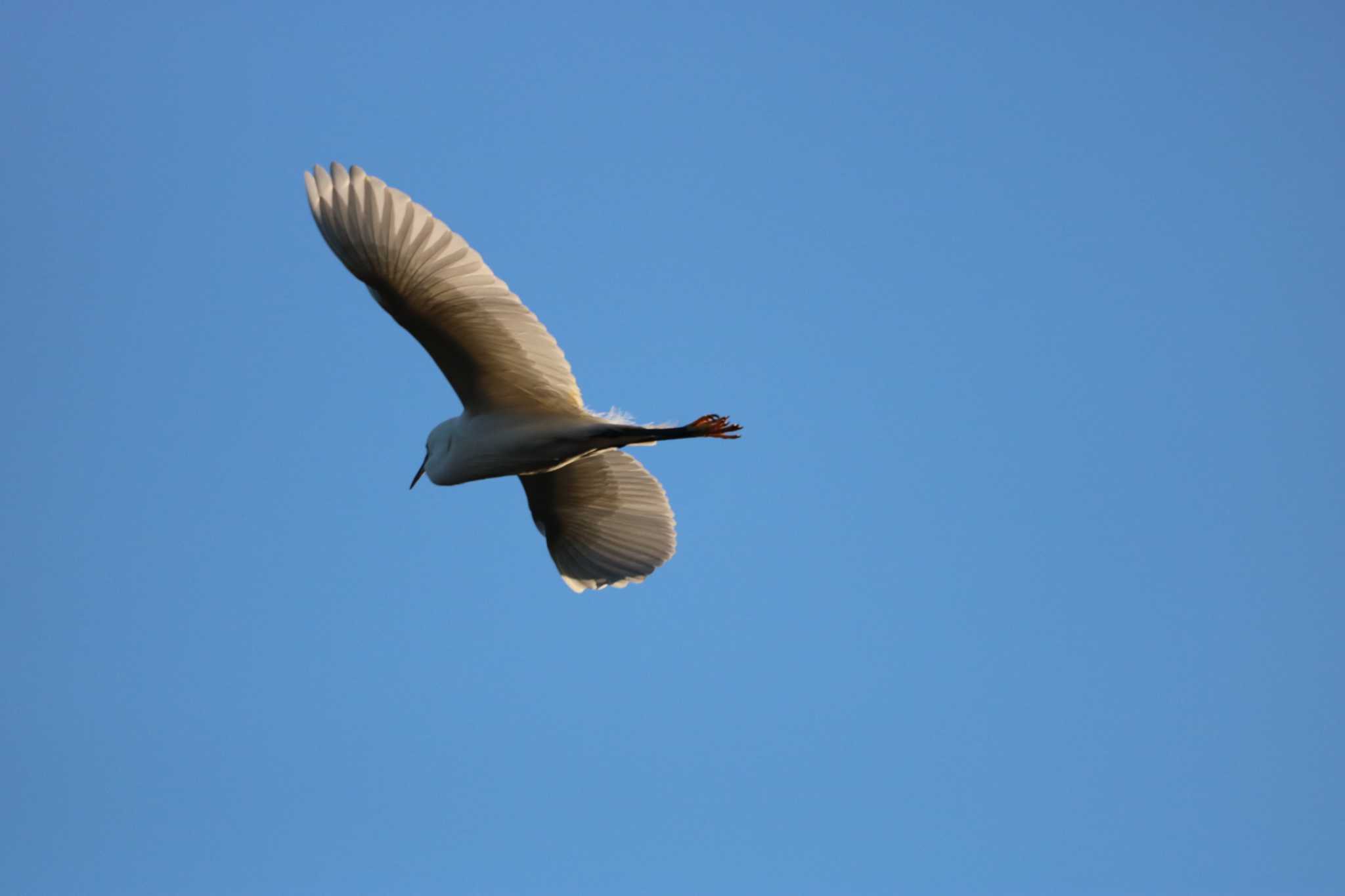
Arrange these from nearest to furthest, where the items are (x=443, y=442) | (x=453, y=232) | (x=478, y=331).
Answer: (x=453, y=232)
(x=478, y=331)
(x=443, y=442)

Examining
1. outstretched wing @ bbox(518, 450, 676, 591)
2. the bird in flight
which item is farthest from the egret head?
outstretched wing @ bbox(518, 450, 676, 591)

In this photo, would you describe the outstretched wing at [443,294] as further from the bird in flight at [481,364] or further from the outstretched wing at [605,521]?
the outstretched wing at [605,521]

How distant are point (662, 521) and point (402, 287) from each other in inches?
160

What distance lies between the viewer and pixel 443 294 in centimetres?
993

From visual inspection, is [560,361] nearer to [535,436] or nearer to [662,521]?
[535,436]

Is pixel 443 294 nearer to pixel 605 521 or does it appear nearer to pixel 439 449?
pixel 439 449

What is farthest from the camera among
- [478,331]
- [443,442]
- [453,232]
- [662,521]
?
[662,521]

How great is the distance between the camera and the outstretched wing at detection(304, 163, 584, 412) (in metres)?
9.58

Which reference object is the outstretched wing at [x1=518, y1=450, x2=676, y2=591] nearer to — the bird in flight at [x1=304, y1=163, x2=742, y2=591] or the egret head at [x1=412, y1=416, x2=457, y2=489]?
the bird in flight at [x1=304, y1=163, x2=742, y2=591]

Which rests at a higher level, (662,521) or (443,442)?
(662,521)

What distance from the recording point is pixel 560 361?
10.5 m

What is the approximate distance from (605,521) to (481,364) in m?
2.89

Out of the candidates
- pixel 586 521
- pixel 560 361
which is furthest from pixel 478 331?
pixel 586 521

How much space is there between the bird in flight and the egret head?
12 millimetres
